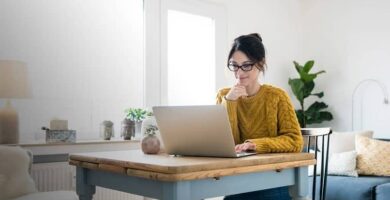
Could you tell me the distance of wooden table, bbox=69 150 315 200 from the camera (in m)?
1.26

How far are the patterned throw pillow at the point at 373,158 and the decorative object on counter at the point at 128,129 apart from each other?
6.29 feet

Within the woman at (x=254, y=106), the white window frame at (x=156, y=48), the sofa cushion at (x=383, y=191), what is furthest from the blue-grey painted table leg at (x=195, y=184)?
the white window frame at (x=156, y=48)

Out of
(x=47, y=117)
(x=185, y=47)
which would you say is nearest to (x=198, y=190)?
(x=47, y=117)

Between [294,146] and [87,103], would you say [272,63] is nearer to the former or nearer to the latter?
[87,103]

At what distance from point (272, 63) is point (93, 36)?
7.25 feet

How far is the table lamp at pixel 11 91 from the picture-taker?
8.80 ft

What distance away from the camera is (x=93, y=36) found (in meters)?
3.39

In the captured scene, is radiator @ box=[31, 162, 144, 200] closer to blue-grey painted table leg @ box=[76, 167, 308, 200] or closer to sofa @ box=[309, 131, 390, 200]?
blue-grey painted table leg @ box=[76, 167, 308, 200]

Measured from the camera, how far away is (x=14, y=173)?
92.9 inches

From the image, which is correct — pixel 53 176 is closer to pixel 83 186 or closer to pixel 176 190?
pixel 83 186

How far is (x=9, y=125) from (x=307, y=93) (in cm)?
318

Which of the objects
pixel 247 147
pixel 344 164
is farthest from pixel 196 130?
pixel 344 164

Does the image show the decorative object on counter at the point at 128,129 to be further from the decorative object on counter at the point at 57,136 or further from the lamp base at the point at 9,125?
the lamp base at the point at 9,125

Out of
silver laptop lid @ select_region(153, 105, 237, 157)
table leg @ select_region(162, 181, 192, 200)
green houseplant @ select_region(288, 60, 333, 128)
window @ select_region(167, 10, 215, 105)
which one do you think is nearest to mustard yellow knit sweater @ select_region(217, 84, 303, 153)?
silver laptop lid @ select_region(153, 105, 237, 157)
